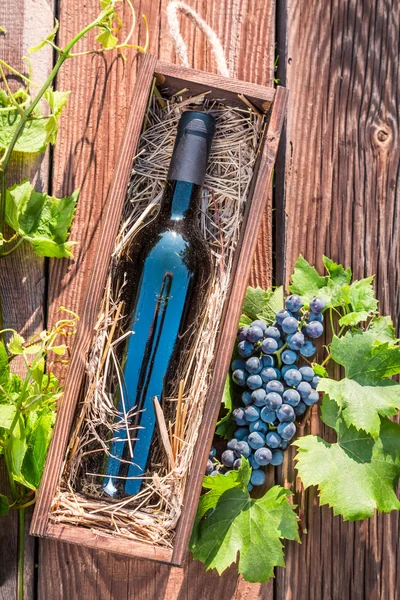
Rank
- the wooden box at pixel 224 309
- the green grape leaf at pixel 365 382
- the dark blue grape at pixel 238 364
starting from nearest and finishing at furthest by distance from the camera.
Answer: the wooden box at pixel 224 309 → the green grape leaf at pixel 365 382 → the dark blue grape at pixel 238 364

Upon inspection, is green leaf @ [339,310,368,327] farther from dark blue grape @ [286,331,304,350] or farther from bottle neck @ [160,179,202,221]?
bottle neck @ [160,179,202,221]

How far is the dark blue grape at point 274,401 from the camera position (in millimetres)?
1333

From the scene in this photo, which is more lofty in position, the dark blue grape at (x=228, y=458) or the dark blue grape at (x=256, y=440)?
the dark blue grape at (x=256, y=440)

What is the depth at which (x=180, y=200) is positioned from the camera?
→ 1.24 metres

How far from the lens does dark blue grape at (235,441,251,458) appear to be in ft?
4.46

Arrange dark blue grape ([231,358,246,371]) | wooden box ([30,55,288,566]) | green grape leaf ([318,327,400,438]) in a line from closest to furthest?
1. wooden box ([30,55,288,566])
2. green grape leaf ([318,327,400,438])
3. dark blue grape ([231,358,246,371])

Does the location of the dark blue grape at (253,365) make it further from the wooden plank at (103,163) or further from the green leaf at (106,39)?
the green leaf at (106,39)

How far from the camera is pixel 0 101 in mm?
1318

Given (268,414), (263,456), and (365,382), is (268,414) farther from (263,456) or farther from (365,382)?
(365,382)

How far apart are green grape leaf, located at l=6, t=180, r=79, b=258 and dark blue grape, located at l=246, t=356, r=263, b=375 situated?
0.45 meters

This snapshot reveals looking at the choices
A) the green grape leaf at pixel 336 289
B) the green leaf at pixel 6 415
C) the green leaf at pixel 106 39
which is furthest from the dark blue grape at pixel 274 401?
the green leaf at pixel 106 39

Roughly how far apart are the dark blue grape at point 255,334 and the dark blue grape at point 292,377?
0.30ft

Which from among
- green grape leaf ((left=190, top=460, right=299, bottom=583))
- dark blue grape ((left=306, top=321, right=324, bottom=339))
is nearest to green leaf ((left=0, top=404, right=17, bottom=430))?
green grape leaf ((left=190, top=460, right=299, bottom=583))

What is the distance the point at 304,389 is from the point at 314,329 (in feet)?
0.42
